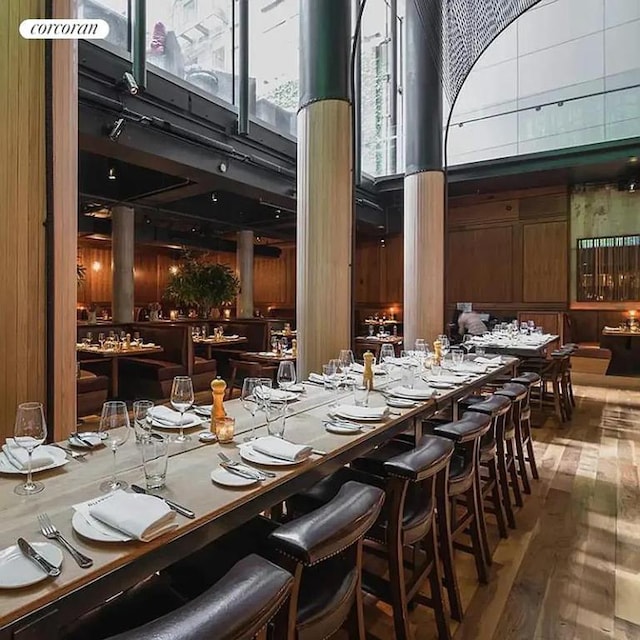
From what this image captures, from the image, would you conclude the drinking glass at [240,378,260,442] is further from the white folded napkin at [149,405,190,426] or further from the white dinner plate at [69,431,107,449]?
the white dinner plate at [69,431,107,449]

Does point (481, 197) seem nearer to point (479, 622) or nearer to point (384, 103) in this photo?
point (384, 103)

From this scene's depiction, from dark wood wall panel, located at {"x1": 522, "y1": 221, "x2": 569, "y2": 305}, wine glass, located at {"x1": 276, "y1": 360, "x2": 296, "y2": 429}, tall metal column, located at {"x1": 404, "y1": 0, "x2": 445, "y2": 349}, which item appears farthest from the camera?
dark wood wall panel, located at {"x1": 522, "y1": 221, "x2": 569, "y2": 305}

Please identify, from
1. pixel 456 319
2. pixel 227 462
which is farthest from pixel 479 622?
pixel 456 319

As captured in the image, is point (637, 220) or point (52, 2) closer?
point (52, 2)

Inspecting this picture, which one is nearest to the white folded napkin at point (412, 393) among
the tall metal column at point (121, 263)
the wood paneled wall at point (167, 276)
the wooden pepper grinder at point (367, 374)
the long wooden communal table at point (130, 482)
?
the wooden pepper grinder at point (367, 374)

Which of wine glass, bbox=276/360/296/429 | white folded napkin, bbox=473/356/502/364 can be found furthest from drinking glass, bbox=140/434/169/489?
white folded napkin, bbox=473/356/502/364

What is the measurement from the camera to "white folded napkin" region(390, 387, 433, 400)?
2.69 meters

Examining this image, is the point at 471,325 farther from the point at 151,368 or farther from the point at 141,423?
the point at 141,423

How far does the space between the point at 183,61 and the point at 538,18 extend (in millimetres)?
8993

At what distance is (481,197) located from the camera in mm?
11688

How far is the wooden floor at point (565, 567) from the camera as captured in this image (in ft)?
6.89

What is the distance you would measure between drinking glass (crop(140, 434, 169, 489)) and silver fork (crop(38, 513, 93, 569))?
0.28 metres

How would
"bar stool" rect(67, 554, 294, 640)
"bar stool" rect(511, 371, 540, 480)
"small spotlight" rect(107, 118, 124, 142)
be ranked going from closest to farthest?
"bar stool" rect(67, 554, 294, 640) → "bar stool" rect(511, 371, 540, 480) → "small spotlight" rect(107, 118, 124, 142)

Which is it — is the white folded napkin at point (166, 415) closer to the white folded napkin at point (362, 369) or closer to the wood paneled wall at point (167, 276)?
the white folded napkin at point (362, 369)
